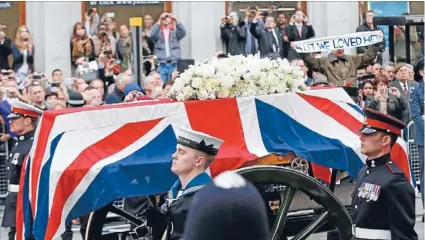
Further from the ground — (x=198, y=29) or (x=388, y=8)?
→ (x=388, y=8)

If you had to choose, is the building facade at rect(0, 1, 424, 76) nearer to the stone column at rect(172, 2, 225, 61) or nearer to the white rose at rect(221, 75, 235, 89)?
the stone column at rect(172, 2, 225, 61)

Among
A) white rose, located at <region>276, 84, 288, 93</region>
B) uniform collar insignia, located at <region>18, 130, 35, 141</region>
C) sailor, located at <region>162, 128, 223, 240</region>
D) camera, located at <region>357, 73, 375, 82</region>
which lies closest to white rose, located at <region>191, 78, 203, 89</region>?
white rose, located at <region>276, 84, 288, 93</region>

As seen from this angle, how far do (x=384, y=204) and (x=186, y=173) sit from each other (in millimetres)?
1069

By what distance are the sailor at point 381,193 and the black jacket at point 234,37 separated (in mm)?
10114

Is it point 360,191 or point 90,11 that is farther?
point 90,11

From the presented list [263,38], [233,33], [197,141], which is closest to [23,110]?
[197,141]

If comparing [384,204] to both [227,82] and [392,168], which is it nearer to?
[392,168]

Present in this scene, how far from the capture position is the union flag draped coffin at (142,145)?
20.7 feet

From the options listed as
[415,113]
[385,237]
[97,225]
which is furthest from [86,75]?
[385,237]

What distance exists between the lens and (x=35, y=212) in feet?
21.0

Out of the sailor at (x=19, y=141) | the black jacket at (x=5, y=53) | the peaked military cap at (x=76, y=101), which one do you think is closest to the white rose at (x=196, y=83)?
the sailor at (x=19, y=141)

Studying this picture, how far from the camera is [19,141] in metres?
8.60

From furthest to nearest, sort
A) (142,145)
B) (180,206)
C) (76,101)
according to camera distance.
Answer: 1. (76,101)
2. (142,145)
3. (180,206)

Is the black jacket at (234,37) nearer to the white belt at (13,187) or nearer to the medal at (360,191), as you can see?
the white belt at (13,187)
